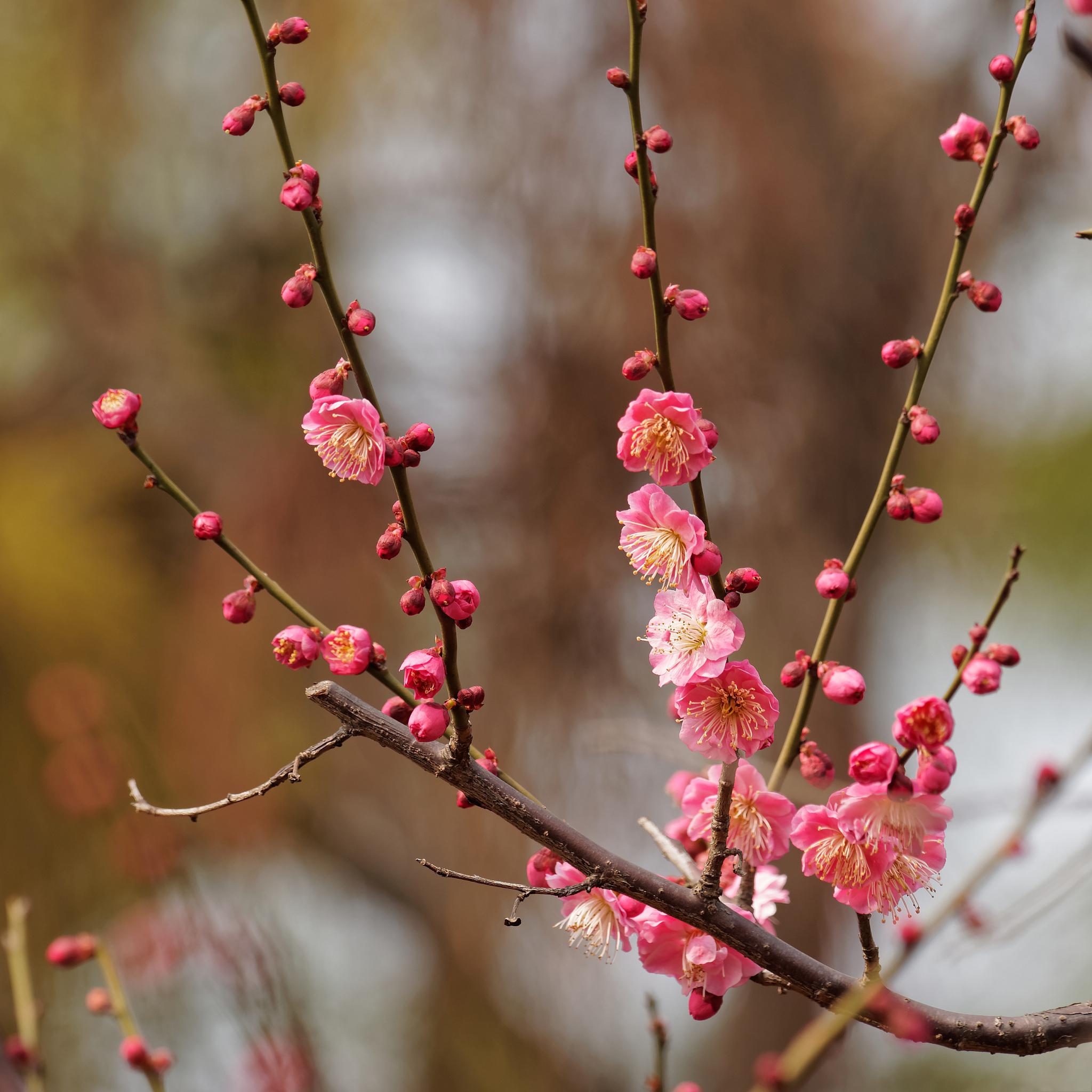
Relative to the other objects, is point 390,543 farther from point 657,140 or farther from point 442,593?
point 657,140

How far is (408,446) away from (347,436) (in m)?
0.05

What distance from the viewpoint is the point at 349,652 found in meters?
0.41

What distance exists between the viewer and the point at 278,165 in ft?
6.95

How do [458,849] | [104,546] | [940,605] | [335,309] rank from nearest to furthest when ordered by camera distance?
1. [335,309]
2. [458,849]
3. [104,546]
4. [940,605]

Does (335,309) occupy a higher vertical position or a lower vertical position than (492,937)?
higher

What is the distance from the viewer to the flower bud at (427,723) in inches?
14.8

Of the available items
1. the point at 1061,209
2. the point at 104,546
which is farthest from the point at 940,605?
the point at 104,546

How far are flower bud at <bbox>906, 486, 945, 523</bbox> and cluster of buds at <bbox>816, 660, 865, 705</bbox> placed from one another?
0.24ft

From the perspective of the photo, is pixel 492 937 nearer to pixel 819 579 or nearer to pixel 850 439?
pixel 850 439

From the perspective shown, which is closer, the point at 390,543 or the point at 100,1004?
the point at 390,543

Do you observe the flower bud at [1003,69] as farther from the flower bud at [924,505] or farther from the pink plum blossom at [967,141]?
the flower bud at [924,505]

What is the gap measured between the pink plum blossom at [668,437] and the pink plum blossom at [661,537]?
16 mm

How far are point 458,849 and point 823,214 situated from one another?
4.07ft

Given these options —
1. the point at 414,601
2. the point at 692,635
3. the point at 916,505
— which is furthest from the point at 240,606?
the point at 916,505
